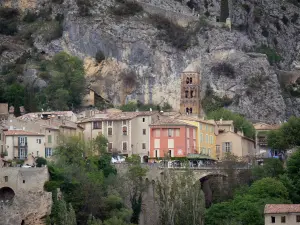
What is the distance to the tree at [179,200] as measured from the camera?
128750mm

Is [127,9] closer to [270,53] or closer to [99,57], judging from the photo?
[99,57]

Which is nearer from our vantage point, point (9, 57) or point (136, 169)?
point (136, 169)

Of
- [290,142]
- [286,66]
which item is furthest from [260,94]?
[290,142]

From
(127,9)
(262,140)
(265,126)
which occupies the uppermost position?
(127,9)

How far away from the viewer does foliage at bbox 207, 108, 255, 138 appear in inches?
6097

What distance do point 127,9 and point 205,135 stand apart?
2885 cm

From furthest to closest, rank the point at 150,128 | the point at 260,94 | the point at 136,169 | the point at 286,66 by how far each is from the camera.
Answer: the point at 286,66, the point at 260,94, the point at 150,128, the point at 136,169

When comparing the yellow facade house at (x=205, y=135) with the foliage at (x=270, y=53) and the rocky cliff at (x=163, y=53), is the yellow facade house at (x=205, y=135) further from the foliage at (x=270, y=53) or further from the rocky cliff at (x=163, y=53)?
the foliage at (x=270, y=53)

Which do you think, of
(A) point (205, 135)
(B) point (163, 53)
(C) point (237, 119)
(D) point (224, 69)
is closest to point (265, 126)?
(C) point (237, 119)

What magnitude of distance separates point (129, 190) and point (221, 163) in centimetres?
991

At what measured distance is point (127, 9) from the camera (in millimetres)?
175875

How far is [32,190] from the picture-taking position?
12756cm

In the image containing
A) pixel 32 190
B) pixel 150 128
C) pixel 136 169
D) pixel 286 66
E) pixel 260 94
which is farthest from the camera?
pixel 286 66

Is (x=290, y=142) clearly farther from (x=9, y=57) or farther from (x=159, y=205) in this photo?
(x=9, y=57)
